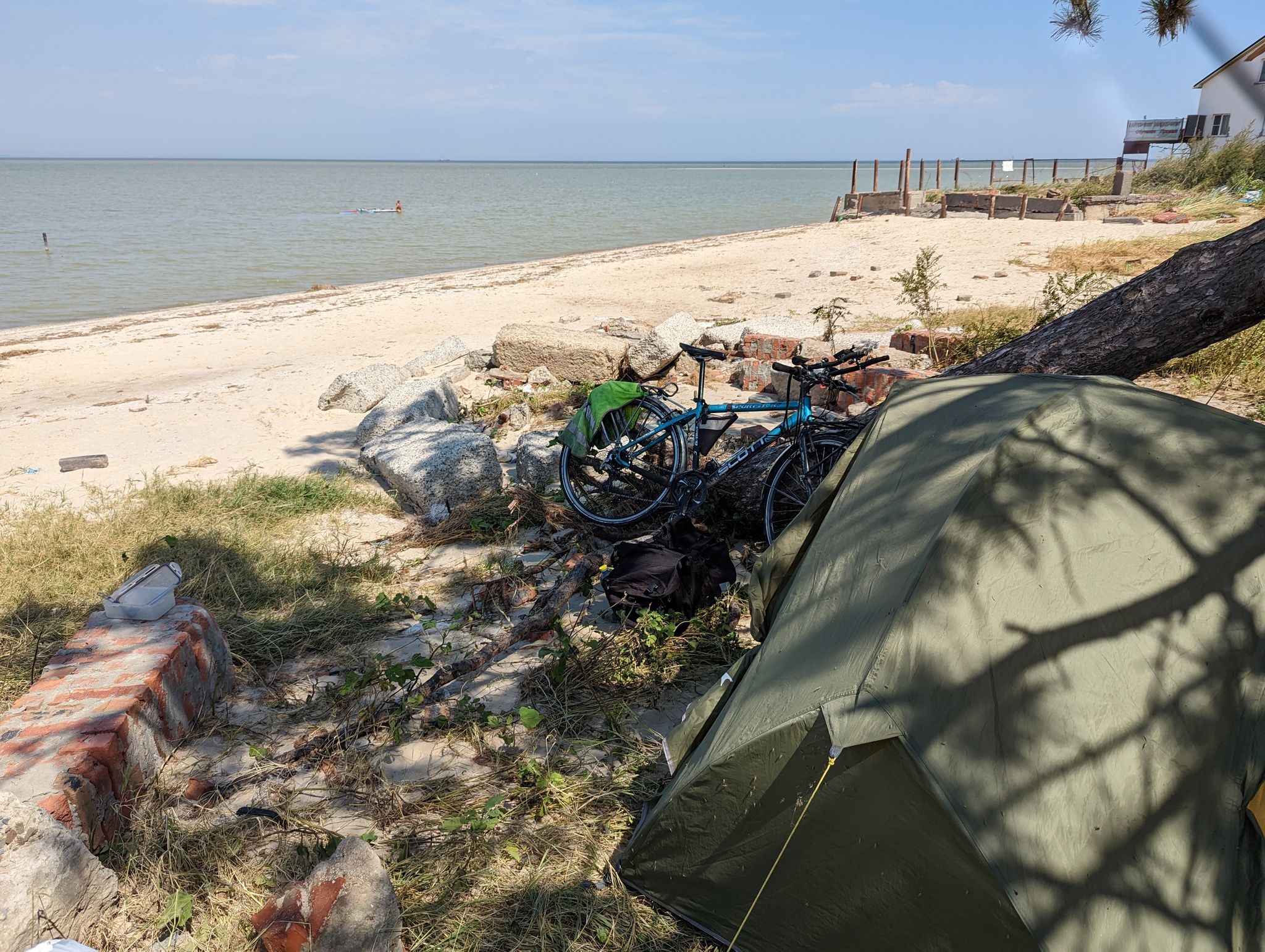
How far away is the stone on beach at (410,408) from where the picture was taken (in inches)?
281

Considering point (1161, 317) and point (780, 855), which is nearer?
point (780, 855)

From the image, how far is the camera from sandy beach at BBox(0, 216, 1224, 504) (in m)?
7.39

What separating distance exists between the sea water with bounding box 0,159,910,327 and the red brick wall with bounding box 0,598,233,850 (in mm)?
15519

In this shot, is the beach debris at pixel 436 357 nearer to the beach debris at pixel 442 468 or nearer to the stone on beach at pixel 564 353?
the stone on beach at pixel 564 353

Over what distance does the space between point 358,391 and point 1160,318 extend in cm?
706

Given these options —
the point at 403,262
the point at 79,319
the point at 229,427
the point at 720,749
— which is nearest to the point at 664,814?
the point at 720,749

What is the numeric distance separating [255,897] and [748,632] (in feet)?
7.67

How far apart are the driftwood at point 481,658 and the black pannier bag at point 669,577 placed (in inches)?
8.8

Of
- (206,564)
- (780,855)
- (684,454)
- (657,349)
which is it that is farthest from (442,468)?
(780,855)

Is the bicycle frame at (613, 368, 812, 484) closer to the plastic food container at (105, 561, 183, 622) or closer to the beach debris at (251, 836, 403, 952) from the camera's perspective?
the plastic food container at (105, 561, 183, 622)

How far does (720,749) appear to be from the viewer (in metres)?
2.38

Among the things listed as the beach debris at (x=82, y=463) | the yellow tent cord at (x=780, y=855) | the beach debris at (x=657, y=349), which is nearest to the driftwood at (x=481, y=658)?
the yellow tent cord at (x=780, y=855)

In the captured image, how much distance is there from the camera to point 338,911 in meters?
2.20

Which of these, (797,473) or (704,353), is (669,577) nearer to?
(797,473)
